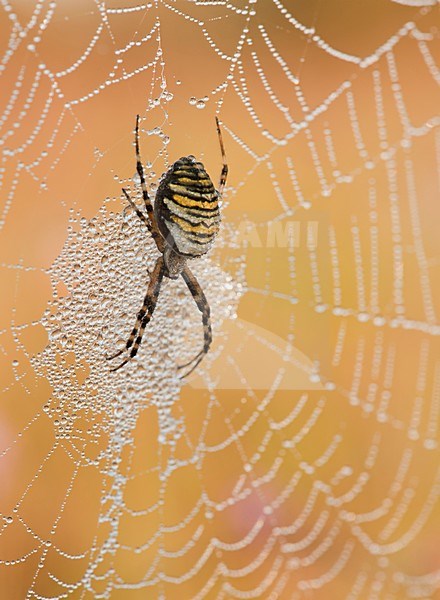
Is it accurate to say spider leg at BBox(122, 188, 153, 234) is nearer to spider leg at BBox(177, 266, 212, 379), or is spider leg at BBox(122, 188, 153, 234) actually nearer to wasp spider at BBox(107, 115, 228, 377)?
wasp spider at BBox(107, 115, 228, 377)

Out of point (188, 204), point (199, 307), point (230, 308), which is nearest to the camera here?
point (188, 204)

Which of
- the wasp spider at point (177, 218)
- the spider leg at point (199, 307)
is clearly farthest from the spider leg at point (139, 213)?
the spider leg at point (199, 307)

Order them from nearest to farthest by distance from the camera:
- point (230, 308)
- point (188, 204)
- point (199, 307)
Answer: point (188, 204), point (199, 307), point (230, 308)

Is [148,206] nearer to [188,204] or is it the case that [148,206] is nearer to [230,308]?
[188,204]

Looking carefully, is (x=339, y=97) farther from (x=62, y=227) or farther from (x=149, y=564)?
(x=149, y=564)

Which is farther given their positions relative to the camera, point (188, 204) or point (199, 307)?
point (199, 307)

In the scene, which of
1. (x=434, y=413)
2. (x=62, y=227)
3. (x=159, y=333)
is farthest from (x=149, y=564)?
(x=62, y=227)

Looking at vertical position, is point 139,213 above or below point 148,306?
above

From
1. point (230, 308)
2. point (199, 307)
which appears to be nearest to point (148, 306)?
point (199, 307)

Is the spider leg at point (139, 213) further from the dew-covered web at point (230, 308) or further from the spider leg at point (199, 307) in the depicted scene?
the spider leg at point (199, 307)
